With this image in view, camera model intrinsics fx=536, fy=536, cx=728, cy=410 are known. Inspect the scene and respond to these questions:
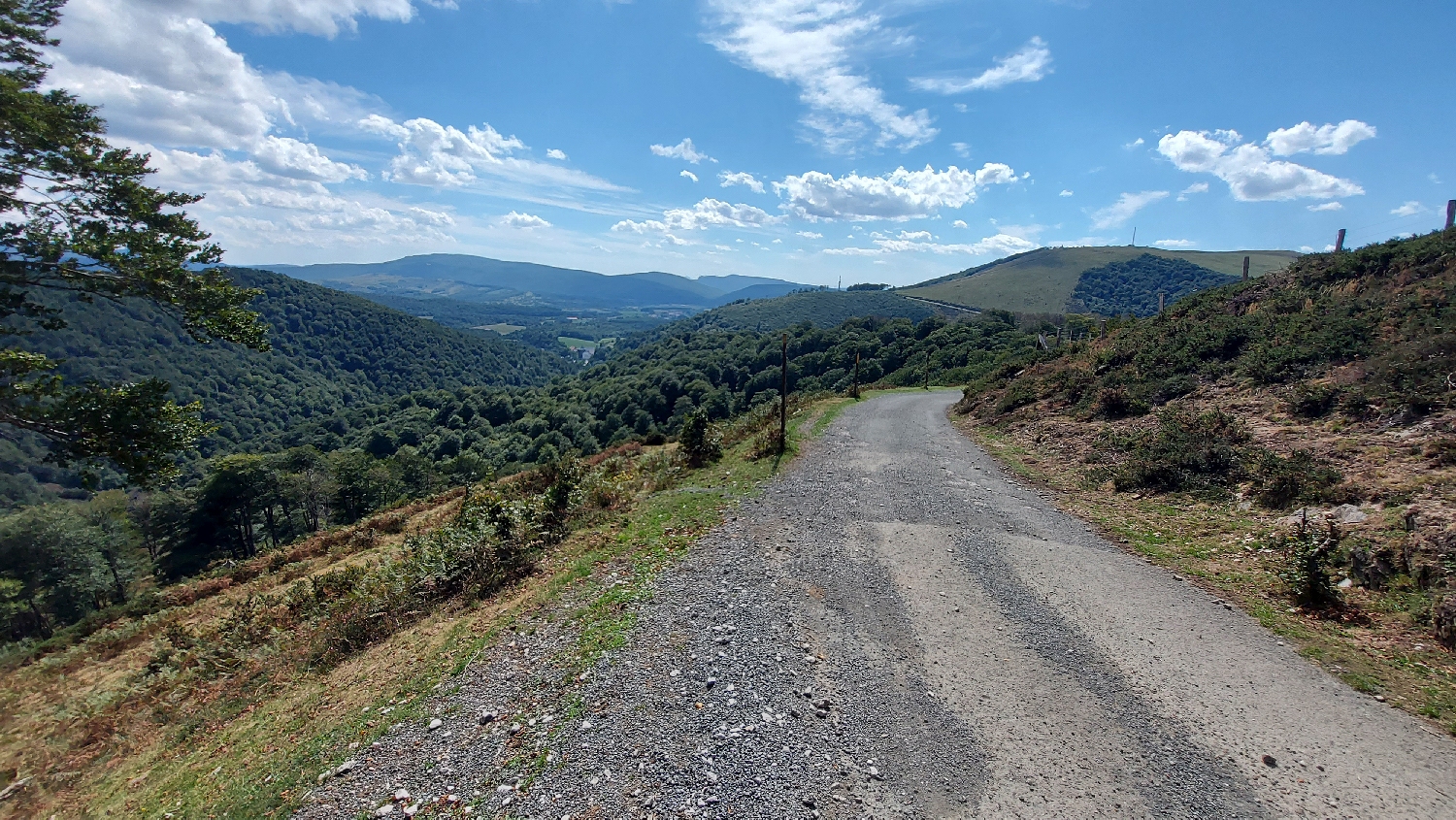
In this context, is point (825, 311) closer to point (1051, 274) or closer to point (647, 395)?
point (1051, 274)

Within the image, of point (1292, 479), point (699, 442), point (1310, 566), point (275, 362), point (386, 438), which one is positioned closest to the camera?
point (1310, 566)

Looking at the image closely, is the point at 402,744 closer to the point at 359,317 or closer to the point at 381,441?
the point at 381,441

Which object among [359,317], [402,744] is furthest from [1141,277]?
[359,317]

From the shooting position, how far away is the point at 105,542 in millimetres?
34250

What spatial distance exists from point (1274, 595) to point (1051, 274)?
173982 mm

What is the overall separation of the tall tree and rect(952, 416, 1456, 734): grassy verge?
647 inches

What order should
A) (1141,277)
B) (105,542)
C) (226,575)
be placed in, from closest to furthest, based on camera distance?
(226,575) → (105,542) → (1141,277)

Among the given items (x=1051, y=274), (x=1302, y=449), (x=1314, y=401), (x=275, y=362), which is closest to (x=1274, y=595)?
(x=1302, y=449)

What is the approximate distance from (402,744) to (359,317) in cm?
20045

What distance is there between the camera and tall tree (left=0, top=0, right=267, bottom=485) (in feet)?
27.7

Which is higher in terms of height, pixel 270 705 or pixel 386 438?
pixel 270 705

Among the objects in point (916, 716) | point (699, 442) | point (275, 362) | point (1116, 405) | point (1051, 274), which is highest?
point (1051, 274)

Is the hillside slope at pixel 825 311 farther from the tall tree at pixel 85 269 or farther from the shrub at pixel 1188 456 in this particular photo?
the tall tree at pixel 85 269

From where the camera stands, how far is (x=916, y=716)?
192 inches
